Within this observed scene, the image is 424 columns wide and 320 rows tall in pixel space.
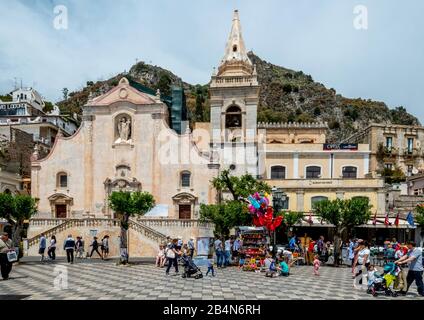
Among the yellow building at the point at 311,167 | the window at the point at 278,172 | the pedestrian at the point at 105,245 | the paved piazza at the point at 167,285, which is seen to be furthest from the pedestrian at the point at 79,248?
the window at the point at 278,172

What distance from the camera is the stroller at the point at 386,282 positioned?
13828mm

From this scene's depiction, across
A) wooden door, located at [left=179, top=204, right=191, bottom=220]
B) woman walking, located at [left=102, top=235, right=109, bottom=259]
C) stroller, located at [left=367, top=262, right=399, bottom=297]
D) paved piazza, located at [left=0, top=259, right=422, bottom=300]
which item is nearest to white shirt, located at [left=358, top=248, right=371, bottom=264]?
paved piazza, located at [left=0, top=259, right=422, bottom=300]

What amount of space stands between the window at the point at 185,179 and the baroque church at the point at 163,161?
9 centimetres

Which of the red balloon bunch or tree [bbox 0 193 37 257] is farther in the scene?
tree [bbox 0 193 37 257]

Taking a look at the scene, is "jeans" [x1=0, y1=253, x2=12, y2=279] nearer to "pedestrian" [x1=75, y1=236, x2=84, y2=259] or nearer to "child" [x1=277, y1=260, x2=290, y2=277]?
"pedestrian" [x1=75, y1=236, x2=84, y2=259]

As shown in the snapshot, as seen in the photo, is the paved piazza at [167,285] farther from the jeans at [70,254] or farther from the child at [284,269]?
the jeans at [70,254]

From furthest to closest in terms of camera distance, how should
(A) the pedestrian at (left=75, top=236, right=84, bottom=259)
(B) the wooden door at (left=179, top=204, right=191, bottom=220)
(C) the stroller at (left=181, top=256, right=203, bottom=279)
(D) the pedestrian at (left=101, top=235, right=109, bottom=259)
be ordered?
(B) the wooden door at (left=179, top=204, right=191, bottom=220)
(A) the pedestrian at (left=75, top=236, right=84, bottom=259)
(D) the pedestrian at (left=101, top=235, right=109, bottom=259)
(C) the stroller at (left=181, top=256, right=203, bottom=279)

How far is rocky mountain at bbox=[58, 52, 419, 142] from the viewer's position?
322ft

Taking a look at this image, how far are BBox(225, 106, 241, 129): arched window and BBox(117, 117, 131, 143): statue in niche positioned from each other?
987 cm

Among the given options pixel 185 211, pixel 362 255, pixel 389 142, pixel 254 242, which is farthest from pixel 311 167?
pixel 362 255

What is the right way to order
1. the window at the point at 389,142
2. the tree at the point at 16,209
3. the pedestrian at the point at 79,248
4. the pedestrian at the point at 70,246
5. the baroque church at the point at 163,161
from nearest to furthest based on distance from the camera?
the pedestrian at the point at 70,246 → the tree at the point at 16,209 → the pedestrian at the point at 79,248 → the baroque church at the point at 163,161 → the window at the point at 389,142

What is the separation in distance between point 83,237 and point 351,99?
92386mm

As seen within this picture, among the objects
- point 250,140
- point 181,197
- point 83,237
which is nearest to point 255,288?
point 83,237
